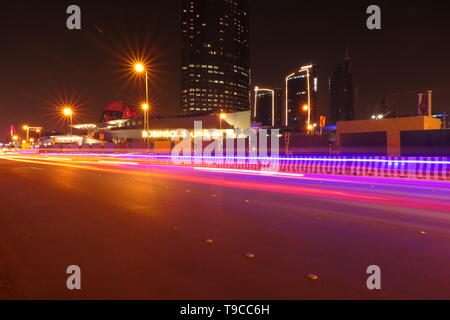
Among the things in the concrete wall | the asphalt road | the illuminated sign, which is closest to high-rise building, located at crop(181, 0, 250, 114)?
the illuminated sign

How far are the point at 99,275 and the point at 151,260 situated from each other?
26.9 inches

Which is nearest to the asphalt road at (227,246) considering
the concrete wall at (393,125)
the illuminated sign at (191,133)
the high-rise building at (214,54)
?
the concrete wall at (393,125)

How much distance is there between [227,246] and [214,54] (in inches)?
6284

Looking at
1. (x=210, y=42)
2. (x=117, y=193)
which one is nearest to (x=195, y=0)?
(x=210, y=42)

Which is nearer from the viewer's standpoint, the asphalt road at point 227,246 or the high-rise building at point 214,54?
the asphalt road at point 227,246

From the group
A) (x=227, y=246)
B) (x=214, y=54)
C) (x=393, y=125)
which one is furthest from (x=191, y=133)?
(x=214, y=54)

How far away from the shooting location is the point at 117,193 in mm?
10203

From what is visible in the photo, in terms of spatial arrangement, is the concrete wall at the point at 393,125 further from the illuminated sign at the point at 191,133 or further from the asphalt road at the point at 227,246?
the illuminated sign at the point at 191,133

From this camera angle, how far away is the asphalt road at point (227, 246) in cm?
342

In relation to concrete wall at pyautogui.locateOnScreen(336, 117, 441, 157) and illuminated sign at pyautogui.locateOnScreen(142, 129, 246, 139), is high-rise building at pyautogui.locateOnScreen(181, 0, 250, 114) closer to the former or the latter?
illuminated sign at pyautogui.locateOnScreen(142, 129, 246, 139)

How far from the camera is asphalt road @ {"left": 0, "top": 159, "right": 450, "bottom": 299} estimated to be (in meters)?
3.42

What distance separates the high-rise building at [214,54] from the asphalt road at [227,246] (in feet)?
461

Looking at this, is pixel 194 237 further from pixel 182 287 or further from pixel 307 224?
pixel 307 224
